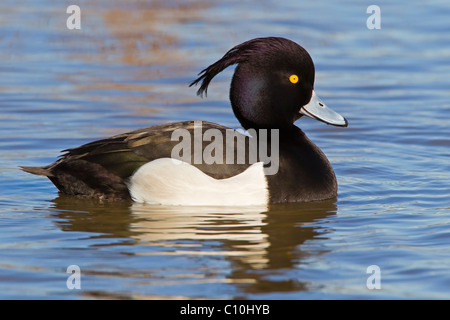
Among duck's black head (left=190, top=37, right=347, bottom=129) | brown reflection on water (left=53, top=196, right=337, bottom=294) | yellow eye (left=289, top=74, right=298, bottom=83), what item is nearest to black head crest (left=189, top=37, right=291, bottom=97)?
duck's black head (left=190, top=37, right=347, bottom=129)

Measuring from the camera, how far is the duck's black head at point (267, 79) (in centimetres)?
733

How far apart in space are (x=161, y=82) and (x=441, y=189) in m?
4.82

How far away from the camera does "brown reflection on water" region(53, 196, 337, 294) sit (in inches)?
226

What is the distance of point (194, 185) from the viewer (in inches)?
278

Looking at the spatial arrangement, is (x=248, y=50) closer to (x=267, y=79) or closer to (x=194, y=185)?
(x=267, y=79)

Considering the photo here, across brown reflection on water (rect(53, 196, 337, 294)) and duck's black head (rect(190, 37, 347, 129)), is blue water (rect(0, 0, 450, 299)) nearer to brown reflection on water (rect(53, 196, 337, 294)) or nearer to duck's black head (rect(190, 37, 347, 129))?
brown reflection on water (rect(53, 196, 337, 294))

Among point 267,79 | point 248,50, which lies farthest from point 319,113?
point 248,50

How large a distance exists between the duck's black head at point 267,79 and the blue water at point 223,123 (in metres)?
0.83

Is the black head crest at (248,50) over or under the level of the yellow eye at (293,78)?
over

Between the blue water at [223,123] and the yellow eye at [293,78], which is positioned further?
the yellow eye at [293,78]

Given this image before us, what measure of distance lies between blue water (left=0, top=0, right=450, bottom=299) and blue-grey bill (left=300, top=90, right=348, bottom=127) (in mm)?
628

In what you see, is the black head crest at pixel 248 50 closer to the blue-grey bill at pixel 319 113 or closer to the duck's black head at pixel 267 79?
the duck's black head at pixel 267 79

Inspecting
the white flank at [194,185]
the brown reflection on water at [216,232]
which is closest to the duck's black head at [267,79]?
the white flank at [194,185]

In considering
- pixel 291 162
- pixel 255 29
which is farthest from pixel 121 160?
pixel 255 29
